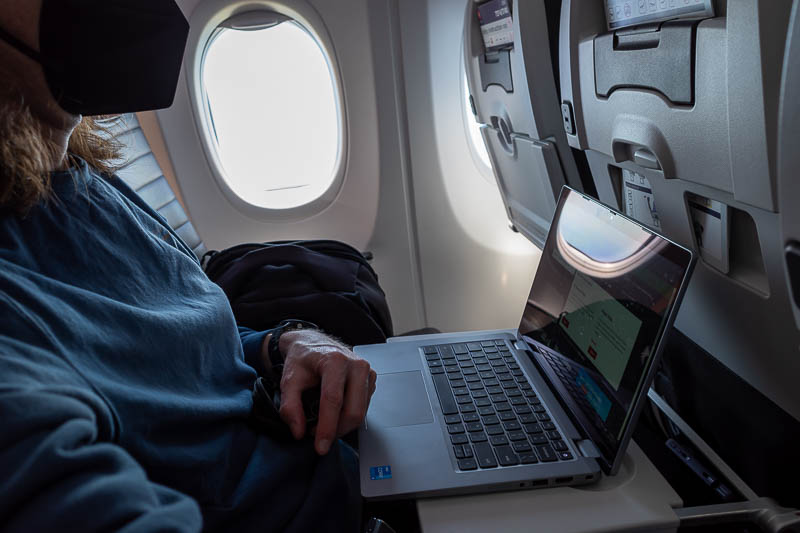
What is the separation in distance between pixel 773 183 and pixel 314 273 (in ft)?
3.94

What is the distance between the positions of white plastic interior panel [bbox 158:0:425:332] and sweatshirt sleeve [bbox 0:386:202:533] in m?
1.79

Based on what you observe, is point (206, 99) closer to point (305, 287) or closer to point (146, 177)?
point (146, 177)

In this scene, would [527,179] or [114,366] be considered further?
[527,179]

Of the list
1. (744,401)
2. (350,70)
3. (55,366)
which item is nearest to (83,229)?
(55,366)

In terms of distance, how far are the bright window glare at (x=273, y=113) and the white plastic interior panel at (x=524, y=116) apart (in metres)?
0.71

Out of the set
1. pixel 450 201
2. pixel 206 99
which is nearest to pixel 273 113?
pixel 206 99

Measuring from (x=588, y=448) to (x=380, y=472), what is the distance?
0.30m

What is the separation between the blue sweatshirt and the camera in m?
0.45

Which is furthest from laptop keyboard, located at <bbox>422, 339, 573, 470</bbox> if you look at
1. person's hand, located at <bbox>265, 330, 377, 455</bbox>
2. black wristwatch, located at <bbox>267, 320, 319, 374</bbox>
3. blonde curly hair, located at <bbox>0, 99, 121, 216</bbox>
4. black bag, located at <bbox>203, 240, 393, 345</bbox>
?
blonde curly hair, located at <bbox>0, 99, 121, 216</bbox>

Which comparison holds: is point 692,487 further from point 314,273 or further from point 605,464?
point 314,273

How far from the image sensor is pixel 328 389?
0.84 metres

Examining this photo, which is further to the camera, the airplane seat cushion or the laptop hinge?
the airplane seat cushion

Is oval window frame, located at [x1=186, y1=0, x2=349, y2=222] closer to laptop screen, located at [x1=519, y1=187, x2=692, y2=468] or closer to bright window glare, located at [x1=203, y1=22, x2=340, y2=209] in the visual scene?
bright window glare, located at [x1=203, y1=22, x2=340, y2=209]

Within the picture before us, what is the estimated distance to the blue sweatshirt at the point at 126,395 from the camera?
45 centimetres
